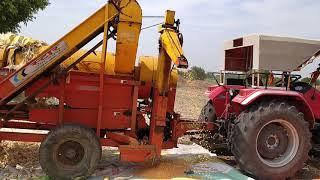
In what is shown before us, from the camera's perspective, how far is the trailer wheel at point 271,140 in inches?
279

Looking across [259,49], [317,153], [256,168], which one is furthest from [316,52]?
[256,168]

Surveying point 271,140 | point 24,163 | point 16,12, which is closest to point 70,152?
point 24,163

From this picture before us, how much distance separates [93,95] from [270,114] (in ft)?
9.04

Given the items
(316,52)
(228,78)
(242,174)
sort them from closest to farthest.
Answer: (242,174), (316,52), (228,78)

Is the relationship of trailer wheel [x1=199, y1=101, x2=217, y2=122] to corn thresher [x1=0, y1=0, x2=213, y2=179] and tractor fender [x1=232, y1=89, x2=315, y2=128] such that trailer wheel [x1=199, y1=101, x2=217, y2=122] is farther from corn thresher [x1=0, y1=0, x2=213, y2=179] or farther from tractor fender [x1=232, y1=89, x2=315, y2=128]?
corn thresher [x1=0, y1=0, x2=213, y2=179]

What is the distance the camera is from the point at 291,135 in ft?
24.5

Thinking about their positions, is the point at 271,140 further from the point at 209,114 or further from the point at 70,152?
the point at 70,152

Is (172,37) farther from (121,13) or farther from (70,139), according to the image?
(70,139)

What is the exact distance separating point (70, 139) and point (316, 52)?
14.1ft

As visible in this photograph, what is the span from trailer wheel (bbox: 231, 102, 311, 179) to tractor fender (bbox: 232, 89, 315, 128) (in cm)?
16

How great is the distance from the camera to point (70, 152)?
22.4 feet

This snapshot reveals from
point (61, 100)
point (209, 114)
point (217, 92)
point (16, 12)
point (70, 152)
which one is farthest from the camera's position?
point (16, 12)

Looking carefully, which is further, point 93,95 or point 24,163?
point 24,163

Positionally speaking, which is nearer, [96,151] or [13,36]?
[96,151]
